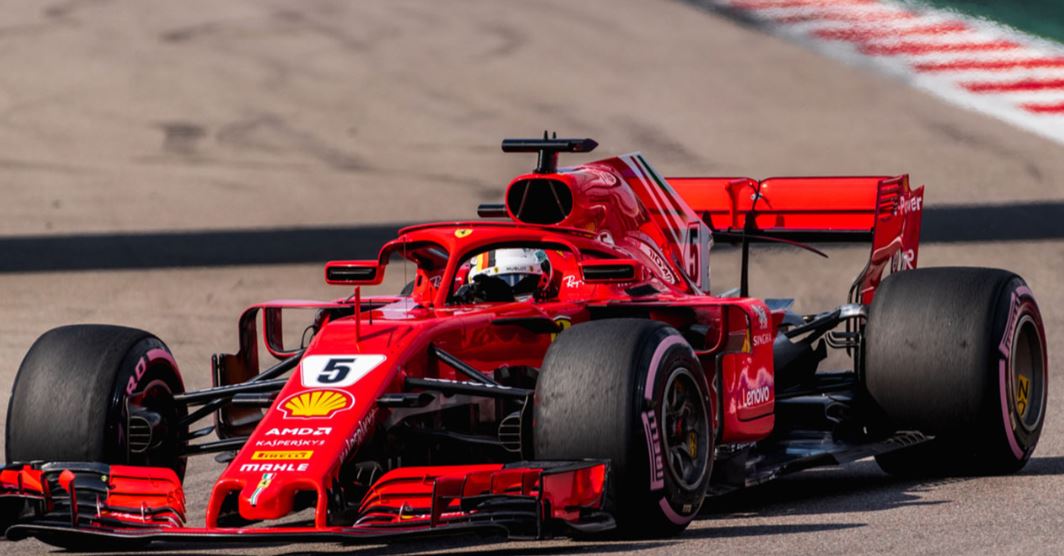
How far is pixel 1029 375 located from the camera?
32.1 feet

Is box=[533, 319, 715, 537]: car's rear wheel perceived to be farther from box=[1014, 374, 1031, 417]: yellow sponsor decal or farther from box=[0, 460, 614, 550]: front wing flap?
box=[1014, 374, 1031, 417]: yellow sponsor decal

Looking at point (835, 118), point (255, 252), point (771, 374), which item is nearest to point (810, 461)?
point (771, 374)

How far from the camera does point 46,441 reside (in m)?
7.88

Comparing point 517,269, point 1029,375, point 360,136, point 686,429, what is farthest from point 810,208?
point 360,136

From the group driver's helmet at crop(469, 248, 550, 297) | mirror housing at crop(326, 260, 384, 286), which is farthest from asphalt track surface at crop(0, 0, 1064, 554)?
mirror housing at crop(326, 260, 384, 286)

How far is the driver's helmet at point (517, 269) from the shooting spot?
8.93 m

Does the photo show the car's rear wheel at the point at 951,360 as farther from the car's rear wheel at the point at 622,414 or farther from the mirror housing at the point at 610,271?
the car's rear wheel at the point at 622,414

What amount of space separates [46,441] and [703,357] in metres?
2.78

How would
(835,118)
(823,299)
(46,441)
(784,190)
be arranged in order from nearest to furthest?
(46,441), (784,190), (823,299), (835,118)

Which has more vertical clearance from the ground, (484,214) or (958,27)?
(958,27)

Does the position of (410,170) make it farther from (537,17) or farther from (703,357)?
(703,357)

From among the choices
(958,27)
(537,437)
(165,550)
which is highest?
(958,27)

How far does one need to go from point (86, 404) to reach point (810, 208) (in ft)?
15.8

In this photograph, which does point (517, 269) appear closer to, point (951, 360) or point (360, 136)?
point (951, 360)
